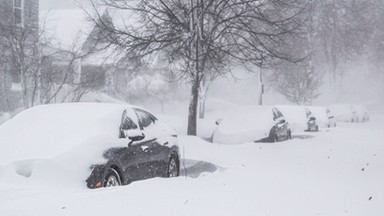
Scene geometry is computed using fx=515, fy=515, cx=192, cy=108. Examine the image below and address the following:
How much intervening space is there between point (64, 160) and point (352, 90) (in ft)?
190

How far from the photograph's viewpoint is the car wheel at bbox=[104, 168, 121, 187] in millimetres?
6623

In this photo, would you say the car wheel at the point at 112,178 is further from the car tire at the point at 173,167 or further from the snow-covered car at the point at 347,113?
the snow-covered car at the point at 347,113

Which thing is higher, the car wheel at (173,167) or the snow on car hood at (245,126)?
the snow on car hood at (245,126)

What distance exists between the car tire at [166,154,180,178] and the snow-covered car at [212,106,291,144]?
6174mm

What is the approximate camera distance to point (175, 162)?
367 inches

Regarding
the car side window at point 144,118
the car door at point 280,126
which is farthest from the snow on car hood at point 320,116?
the car side window at point 144,118

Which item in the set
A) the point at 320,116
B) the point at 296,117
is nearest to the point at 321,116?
the point at 320,116

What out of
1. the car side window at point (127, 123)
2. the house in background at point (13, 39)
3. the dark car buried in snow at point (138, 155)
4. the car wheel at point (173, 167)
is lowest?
the car wheel at point (173, 167)

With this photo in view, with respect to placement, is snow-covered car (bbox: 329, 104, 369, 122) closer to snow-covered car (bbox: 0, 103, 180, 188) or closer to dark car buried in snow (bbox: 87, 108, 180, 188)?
dark car buried in snow (bbox: 87, 108, 180, 188)

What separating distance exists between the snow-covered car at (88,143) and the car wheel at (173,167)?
0.75ft

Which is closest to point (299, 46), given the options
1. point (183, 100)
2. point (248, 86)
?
point (183, 100)

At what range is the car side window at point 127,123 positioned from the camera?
757 cm

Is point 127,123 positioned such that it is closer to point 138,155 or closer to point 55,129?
point 138,155

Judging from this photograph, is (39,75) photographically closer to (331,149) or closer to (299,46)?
(331,149)
